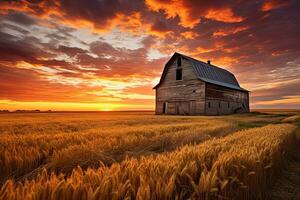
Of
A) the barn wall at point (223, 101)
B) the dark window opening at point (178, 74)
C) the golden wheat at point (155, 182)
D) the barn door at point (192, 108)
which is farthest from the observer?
the dark window opening at point (178, 74)

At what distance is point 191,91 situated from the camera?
30766 mm

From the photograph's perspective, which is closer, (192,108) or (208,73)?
(192,108)

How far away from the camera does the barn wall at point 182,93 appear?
29969mm

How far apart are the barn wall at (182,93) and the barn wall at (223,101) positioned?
1.43m

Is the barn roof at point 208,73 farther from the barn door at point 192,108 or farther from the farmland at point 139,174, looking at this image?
the farmland at point 139,174

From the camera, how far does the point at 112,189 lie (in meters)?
1.37

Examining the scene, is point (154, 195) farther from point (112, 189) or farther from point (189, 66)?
point (189, 66)

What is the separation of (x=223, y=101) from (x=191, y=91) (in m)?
7.49

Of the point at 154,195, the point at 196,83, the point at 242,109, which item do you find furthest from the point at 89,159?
the point at 242,109

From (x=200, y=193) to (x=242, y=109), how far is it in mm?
43800

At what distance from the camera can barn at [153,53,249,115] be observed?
2989 centimetres

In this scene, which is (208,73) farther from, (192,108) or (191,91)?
(192,108)

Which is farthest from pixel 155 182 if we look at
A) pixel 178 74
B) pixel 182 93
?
pixel 178 74

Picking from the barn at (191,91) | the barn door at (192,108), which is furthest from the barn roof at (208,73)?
the barn door at (192,108)
